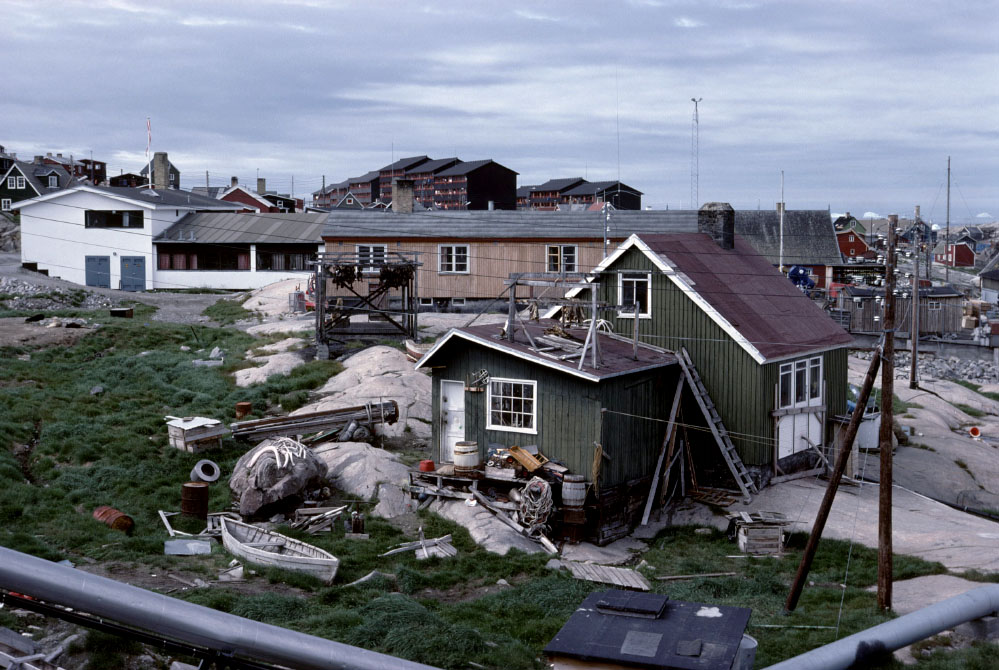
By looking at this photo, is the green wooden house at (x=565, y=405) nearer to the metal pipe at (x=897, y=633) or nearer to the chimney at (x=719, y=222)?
the chimney at (x=719, y=222)

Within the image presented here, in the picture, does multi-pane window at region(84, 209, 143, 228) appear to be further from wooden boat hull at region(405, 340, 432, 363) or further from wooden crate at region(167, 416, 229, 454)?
wooden crate at region(167, 416, 229, 454)

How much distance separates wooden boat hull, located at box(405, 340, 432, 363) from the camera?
118 ft

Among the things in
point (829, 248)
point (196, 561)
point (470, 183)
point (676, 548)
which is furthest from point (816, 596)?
point (470, 183)

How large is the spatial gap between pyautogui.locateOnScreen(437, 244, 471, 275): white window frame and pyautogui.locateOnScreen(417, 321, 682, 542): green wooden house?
21.6 metres

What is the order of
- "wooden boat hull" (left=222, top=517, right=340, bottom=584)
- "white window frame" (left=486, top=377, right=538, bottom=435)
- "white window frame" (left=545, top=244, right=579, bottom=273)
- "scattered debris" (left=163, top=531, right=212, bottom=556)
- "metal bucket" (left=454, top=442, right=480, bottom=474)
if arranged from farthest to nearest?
"white window frame" (left=545, top=244, right=579, bottom=273)
"white window frame" (left=486, top=377, right=538, bottom=435)
"metal bucket" (left=454, top=442, right=480, bottom=474)
"scattered debris" (left=163, top=531, right=212, bottom=556)
"wooden boat hull" (left=222, top=517, right=340, bottom=584)

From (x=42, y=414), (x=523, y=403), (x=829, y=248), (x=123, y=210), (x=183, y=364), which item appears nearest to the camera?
(x=523, y=403)

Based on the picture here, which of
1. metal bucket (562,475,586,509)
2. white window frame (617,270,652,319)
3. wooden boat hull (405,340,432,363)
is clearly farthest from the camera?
wooden boat hull (405,340,432,363)

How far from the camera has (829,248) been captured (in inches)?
2931

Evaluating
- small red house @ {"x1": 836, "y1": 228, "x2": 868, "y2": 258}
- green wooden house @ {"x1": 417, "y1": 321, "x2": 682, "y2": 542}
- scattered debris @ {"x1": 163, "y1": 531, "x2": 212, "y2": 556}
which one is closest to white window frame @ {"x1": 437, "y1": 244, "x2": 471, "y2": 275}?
green wooden house @ {"x1": 417, "y1": 321, "x2": 682, "y2": 542}

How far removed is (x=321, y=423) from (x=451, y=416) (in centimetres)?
442

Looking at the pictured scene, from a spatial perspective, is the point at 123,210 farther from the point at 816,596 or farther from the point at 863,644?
the point at 863,644

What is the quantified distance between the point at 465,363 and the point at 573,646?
14.5 meters

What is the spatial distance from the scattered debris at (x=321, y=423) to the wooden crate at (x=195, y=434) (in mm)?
562

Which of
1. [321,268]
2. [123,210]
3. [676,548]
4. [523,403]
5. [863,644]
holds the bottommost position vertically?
[676,548]
